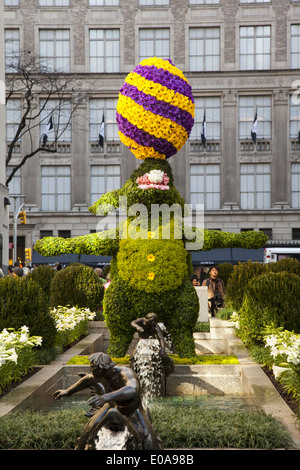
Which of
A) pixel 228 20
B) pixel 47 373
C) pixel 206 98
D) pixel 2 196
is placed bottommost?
pixel 47 373

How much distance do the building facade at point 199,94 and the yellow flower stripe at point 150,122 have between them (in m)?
31.2

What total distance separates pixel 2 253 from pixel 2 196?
2.59 m

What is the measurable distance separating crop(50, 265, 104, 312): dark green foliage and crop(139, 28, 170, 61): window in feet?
96.3

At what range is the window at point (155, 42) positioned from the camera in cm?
4161

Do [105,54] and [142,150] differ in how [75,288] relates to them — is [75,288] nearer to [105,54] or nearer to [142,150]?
[142,150]

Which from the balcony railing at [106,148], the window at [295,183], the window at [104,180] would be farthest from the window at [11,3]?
the window at [295,183]

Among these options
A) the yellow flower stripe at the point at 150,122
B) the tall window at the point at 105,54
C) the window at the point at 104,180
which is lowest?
the yellow flower stripe at the point at 150,122

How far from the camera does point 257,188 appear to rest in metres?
41.5

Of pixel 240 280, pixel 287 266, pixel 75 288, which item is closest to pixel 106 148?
pixel 287 266

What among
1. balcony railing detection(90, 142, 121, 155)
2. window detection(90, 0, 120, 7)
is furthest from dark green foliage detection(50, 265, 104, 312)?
window detection(90, 0, 120, 7)

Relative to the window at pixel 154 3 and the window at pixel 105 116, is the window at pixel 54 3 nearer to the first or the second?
the window at pixel 154 3
